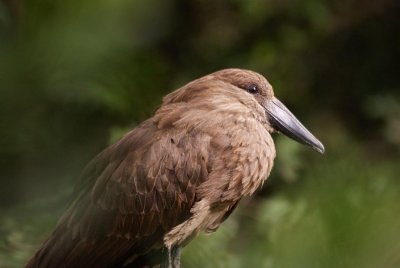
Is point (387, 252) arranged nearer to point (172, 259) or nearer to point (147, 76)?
point (147, 76)

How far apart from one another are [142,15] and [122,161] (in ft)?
6.12

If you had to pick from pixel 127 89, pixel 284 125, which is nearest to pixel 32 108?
pixel 127 89

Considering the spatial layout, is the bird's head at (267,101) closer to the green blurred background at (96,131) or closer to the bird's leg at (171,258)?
the bird's leg at (171,258)

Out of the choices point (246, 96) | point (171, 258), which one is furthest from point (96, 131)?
point (246, 96)

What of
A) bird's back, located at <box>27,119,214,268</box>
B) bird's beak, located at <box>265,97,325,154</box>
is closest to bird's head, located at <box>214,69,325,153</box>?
bird's beak, located at <box>265,97,325,154</box>

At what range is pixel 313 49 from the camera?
258 inches

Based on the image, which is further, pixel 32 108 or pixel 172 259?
pixel 172 259

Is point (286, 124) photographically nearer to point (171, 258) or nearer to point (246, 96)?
point (246, 96)

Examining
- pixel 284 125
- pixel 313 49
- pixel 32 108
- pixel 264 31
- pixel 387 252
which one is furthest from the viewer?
pixel 313 49

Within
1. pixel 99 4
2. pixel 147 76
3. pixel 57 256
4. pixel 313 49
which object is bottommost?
pixel 313 49

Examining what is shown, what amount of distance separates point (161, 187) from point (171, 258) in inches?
9.1

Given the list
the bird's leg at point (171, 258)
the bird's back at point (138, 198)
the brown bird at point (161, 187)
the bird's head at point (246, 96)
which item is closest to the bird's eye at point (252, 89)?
the bird's head at point (246, 96)

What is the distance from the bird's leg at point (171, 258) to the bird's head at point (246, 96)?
48 centimetres

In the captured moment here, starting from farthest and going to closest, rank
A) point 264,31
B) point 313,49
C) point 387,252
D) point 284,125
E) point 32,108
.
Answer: point 313,49 → point 264,31 → point 284,125 → point 32,108 → point 387,252
